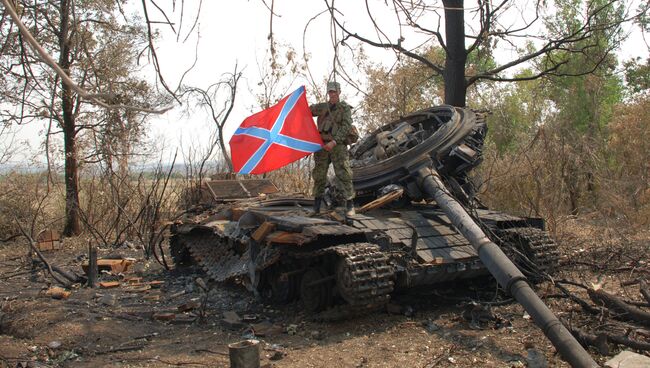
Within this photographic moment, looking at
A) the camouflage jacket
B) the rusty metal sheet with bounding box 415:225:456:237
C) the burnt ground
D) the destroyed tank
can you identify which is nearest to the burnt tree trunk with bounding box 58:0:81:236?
the burnt ground

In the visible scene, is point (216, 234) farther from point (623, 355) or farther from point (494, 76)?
point (494, 76)

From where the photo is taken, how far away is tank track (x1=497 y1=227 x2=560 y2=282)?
22.9 feet

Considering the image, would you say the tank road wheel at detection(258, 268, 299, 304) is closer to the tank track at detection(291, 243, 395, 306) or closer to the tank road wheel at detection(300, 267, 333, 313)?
the tank road wheel at detection(300, 267, 333, 313)

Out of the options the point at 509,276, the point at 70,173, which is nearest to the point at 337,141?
the point at 509,276

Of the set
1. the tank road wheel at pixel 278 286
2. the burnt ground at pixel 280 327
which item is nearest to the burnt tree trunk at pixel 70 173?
the burnt ground at pixel 280 327

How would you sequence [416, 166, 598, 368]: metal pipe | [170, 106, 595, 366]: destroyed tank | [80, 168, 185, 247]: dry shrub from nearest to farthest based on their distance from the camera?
[416, 166, 598, 368]: metal pipe < [170, 106, 595, 366]: destroyed tank < [80, 168, 185, 247]: dry shrub

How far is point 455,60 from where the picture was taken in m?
11.5

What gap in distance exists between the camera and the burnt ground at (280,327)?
17.5 feet

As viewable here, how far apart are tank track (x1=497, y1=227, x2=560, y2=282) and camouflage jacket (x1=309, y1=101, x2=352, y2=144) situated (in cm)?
218

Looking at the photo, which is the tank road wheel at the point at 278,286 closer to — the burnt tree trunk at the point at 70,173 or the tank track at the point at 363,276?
the tank track at the point at 363,276

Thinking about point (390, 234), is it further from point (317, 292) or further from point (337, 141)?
point (337, 141)

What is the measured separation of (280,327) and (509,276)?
246 centimetres

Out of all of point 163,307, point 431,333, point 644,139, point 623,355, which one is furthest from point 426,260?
point 644,139

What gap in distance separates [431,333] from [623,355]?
1880 mm
